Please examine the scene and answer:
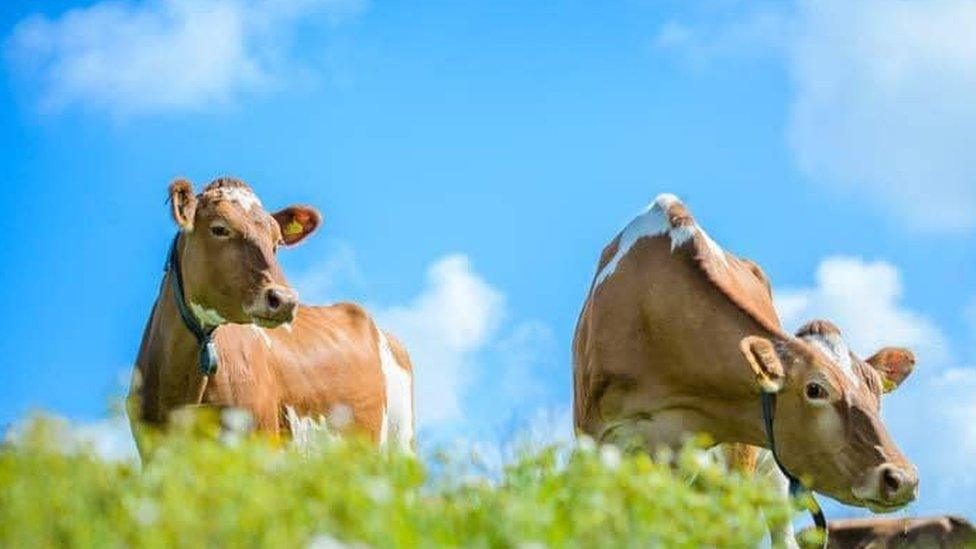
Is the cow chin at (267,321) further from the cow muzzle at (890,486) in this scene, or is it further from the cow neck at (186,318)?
the cow muzzle at (890,486)

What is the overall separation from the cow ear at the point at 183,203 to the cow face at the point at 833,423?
3.78 m

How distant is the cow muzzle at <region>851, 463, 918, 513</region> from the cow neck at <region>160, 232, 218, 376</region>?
425 centimetres

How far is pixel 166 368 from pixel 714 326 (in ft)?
12.4

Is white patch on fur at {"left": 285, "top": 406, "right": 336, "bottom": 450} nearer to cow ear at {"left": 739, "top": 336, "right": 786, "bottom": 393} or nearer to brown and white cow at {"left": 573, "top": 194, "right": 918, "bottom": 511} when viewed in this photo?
brown and white cow at {"left": 573, "top": 194, "right": 918, "bottom": 511}

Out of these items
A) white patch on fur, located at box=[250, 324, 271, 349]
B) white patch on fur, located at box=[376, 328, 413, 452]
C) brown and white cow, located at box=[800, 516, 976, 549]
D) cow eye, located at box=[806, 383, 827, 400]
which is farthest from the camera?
brown and white cow, located at box=[800, 516, 976, 549]

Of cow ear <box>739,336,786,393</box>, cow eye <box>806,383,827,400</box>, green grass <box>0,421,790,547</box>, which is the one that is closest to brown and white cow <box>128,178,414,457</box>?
cow ear <box>739,336,786,393</box>

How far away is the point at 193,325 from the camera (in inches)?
434

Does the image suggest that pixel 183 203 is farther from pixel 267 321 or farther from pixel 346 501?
pixel 346 501

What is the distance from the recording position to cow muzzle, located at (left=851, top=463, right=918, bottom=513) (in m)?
10.4

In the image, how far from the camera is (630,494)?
5301 mm

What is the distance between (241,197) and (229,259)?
2.29 ft

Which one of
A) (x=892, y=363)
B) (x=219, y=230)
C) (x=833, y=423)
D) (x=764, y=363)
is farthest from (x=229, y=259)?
(x=892, y=363)

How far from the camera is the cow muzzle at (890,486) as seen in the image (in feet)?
34.0

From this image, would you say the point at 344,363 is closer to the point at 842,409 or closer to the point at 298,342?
the point at 298,342
